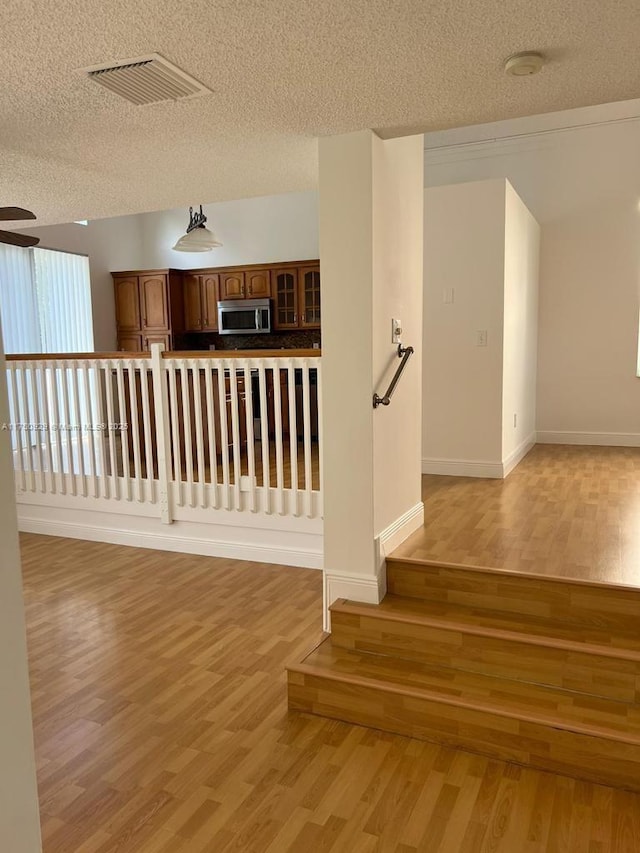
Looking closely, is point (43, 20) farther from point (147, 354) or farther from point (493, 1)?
point (147, 354)

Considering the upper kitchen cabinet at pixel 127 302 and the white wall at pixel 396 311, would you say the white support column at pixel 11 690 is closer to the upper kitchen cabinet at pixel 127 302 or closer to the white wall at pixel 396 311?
the white wall at pixel 396 311

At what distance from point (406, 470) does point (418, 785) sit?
1647 mm

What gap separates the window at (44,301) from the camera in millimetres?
7555

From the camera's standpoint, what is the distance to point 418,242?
3527mm

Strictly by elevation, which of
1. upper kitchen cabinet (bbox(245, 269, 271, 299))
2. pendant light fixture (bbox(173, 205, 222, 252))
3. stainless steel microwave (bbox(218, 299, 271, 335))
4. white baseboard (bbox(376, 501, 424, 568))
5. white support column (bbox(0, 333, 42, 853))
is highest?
pendant light fixture (bbox(173, 205, 222, 252))

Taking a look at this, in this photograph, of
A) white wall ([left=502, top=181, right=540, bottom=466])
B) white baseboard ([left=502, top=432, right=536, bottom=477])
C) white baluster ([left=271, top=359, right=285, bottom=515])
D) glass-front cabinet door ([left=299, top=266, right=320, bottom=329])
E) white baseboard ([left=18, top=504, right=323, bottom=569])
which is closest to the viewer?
white baluster ([left=271, top=359, right=285, bottom=515])

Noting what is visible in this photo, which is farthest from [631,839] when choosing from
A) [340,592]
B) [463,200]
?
[463,200]

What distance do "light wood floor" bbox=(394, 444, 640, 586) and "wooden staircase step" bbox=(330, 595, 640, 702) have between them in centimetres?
26

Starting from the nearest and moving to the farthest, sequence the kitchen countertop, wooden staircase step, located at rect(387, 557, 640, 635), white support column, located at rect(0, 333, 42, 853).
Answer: white support column, located at rect(0, 333, 42, 853) → wooden staircase step, located at rect(387, 557, 640, 635) → the kitchen countertop

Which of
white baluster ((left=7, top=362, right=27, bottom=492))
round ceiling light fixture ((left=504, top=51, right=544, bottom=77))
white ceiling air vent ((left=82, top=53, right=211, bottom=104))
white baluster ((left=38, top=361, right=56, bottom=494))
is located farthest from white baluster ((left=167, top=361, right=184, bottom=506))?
round ceiling light fixture ((left=504, top=51, right=544, bottom=77))

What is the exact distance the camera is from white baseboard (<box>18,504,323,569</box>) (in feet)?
14.1

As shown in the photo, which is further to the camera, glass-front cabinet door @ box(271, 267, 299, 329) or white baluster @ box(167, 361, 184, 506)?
glass-front cabinet door @ box(271, 267, 299, 329)

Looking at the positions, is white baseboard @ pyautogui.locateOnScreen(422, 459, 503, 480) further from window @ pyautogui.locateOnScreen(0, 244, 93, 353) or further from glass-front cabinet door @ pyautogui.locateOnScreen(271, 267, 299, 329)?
window @ pyautogui.locateOnScreen(0, 244, 93, 353)

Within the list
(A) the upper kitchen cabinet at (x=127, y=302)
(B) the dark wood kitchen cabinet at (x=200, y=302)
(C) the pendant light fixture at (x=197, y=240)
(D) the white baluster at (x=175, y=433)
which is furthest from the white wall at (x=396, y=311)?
(A) the upper kitchen cabinet at (x=127, y=302)
